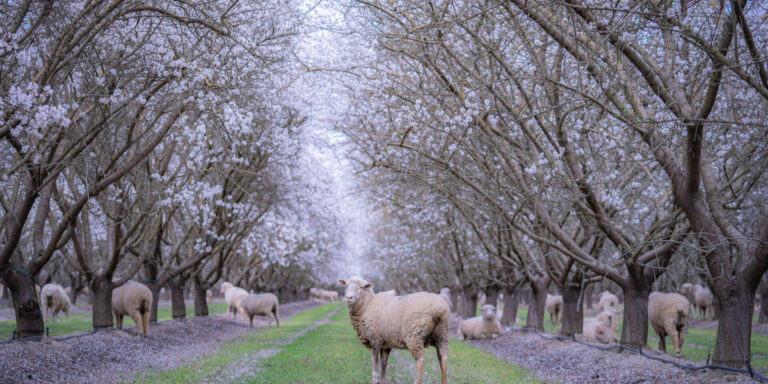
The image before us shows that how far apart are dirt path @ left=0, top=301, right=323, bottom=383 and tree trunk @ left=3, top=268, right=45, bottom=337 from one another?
2.04ft

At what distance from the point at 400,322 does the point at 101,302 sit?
41.4 feet

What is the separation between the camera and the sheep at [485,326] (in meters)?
22.6

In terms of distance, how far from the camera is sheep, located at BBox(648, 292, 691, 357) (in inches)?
630

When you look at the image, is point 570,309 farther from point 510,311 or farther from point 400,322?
point 400,322

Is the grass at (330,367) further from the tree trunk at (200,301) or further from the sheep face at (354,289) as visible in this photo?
the tree trunk at (200,301)

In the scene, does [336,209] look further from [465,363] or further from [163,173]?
[465,363]

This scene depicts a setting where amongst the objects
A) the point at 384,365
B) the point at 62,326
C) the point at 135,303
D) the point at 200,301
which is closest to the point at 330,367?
the point at 384,365

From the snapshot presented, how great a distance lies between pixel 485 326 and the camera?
23.2m

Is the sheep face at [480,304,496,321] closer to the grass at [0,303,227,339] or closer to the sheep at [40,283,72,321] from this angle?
the grass at [0,303,227,339]

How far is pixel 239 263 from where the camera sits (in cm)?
4578

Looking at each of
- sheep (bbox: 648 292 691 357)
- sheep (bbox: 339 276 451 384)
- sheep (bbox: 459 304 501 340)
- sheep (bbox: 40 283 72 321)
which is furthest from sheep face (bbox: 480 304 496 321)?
sheep (bbox: 40 283 72 321)

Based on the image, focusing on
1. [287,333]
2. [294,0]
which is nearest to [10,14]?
[294,0]

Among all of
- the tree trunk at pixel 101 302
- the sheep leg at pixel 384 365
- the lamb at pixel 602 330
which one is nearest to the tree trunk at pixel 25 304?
the tree trunk at pixel 101 302

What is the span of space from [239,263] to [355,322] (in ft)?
122
